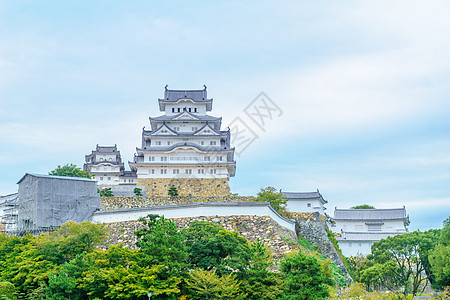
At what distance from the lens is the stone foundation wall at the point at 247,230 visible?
29656 mm

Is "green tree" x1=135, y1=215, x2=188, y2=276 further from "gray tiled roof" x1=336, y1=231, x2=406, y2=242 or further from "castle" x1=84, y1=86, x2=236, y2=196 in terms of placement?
"gray tiled roof" x1=336, y1=231, x2=406, y2=242

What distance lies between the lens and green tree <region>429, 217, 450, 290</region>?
3019cm

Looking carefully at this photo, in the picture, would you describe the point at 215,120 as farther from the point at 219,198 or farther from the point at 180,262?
the point at 180,262

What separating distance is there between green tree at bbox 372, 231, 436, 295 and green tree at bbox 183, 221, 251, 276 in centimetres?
1674

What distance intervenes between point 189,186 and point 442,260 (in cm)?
2122

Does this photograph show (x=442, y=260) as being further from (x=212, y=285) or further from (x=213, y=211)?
(x=212, y=285)

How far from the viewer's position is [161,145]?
46.9m

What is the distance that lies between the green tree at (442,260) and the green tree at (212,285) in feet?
48.7

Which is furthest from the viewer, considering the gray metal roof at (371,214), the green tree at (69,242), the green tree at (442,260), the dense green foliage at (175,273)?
the gray metal roof at (371,214)

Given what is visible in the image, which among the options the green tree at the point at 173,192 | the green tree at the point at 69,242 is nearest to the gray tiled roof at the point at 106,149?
the green tree at the point at 173,192

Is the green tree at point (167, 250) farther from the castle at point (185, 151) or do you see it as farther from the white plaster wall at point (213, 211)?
the castle at point (185, 151)

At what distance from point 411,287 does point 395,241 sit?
11.1 feet

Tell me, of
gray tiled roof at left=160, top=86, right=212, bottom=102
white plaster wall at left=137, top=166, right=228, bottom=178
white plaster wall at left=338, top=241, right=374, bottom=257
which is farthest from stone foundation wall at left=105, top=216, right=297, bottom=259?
gray tiled roof at left=160, top=86, right=212, bottom=102

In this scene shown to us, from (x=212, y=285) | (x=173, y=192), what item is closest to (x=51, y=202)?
(x=173, y=192)
